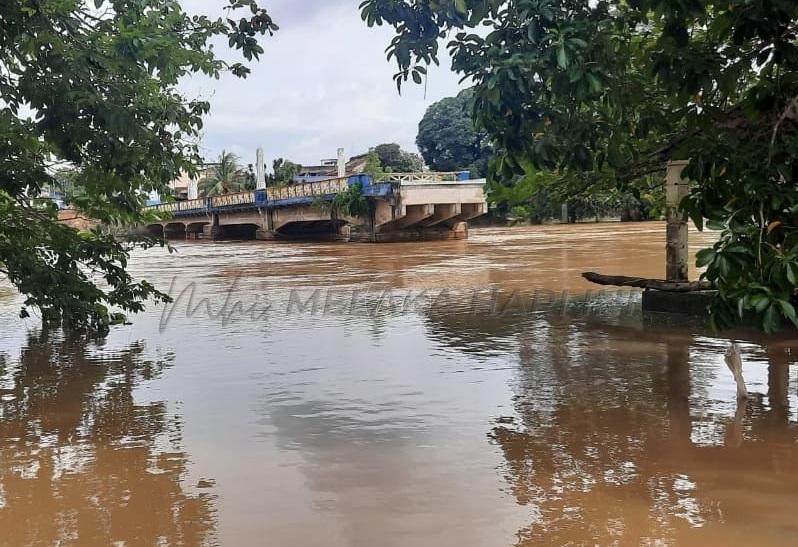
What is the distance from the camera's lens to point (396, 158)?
68125mm

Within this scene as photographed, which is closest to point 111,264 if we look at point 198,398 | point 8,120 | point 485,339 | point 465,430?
point 8,120

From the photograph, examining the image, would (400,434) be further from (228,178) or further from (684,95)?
(228,178)

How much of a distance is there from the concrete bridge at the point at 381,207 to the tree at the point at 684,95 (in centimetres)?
2564

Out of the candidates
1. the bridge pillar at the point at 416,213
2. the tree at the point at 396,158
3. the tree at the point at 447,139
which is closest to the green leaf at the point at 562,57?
the bridge pillar at the point at 416,213

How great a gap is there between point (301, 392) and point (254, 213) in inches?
1713

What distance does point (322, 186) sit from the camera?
41.5m

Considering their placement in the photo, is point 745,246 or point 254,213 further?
point 254,213

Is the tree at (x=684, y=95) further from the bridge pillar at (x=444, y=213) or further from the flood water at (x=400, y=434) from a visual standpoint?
the bridge pillar at (x=444, y=213)

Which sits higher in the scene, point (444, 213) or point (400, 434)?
point (444, 213)

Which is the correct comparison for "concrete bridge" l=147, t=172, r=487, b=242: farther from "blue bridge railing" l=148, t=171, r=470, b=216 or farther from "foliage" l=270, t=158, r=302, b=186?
"foliage" l=270, t=158, r=302, b=186

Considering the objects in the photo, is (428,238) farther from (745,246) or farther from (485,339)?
(745,246)

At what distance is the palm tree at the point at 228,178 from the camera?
238 ft

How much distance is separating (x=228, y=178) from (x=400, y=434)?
69926mm

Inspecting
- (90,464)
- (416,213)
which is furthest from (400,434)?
(416,213)
